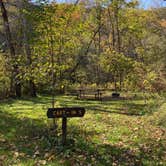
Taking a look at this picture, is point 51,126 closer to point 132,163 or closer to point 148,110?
point 132,163

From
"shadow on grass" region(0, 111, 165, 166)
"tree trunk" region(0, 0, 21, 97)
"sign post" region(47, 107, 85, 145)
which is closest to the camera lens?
"shadow on grass" region(0, 111, 165, 166)

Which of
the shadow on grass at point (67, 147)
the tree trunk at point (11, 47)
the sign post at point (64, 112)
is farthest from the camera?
the tree trunk at point (11, 47)

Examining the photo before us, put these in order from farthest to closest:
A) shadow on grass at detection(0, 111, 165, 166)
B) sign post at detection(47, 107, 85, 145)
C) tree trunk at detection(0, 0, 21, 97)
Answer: tree trunk at detection(0, 0, 21, 97)
sign post at detection(47, 107, 85, 145)
shadow on grass at detection(0, 111, 165, 166)

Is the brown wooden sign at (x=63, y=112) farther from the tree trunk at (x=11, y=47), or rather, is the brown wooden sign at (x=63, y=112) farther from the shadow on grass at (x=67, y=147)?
the tree trunk at (x=11, y=47)

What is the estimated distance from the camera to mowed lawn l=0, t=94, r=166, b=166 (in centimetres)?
737

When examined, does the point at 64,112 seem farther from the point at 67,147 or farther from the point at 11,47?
the point at 11,47

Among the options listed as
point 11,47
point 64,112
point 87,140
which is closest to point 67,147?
point 64,112

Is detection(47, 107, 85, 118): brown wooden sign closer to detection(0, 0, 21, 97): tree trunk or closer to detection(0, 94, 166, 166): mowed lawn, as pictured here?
detection(0, 94, 166, 166): mowed lawn

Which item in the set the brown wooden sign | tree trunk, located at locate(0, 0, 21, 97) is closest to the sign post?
the brown wooden sign

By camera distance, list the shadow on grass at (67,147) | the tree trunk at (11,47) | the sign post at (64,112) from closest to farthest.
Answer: the shadow on grass at (67,147) < the sign post at (64,112) < the tree trunk at (11,47)

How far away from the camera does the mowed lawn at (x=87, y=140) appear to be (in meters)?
7.37

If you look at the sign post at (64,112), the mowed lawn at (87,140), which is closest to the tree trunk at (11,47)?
the mowed lawn at (87,140)

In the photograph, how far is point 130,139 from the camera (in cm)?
916

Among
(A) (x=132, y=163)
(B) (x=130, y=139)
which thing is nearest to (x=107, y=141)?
(B) (x=130, y=139)
